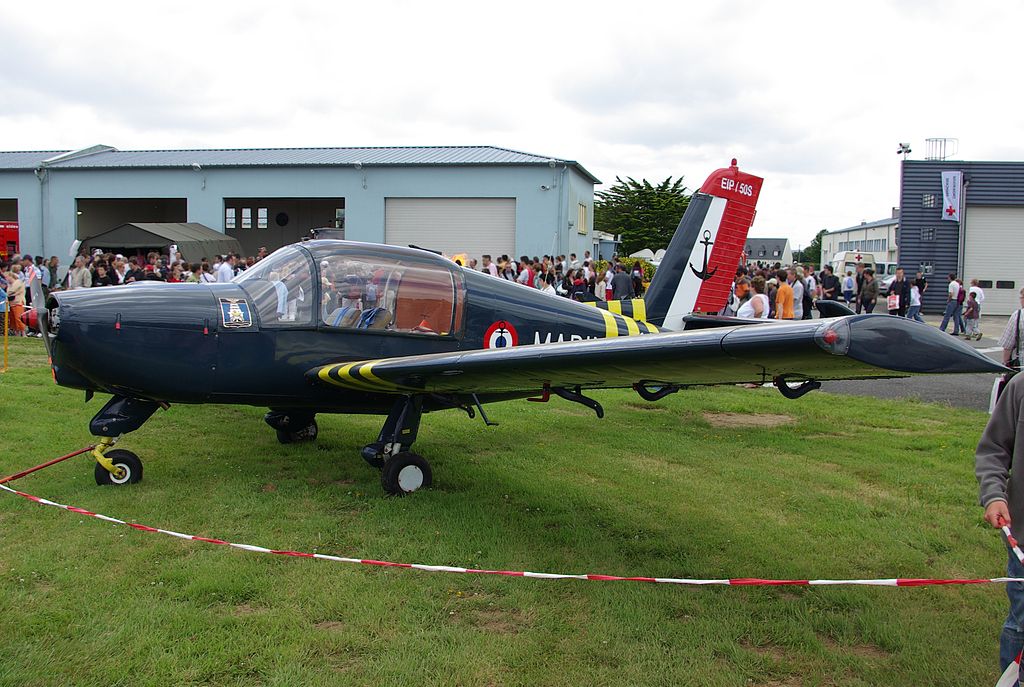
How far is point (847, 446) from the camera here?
806 centimetres

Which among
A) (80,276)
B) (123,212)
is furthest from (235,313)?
(123,212)

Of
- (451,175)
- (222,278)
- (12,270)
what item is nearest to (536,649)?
(222,278)

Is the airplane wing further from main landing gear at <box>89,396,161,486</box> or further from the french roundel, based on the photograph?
main landing gear at <box>89,396,161,486</box>

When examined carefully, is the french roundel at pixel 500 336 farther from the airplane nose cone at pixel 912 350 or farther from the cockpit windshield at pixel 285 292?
the airplane nose cone at pixel 912 350

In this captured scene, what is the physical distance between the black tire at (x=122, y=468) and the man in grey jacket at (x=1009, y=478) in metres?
5.62

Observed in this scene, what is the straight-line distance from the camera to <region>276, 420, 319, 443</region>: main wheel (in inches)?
302

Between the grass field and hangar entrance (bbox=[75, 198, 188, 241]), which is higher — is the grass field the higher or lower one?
the lower one

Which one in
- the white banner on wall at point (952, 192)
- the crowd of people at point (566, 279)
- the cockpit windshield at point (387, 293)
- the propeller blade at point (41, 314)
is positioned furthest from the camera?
the white banner on wall at point (952, 192)

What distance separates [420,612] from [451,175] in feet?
88.8

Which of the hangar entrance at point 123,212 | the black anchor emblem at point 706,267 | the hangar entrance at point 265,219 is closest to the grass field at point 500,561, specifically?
the black anchor emblem at point 706,267

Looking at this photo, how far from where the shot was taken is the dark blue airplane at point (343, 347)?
527 cm

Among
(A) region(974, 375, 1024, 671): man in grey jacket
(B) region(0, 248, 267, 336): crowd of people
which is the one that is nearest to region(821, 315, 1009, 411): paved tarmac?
(A) region(974, 375, 1024, 671): man in grey jacket

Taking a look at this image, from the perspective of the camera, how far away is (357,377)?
5.93m

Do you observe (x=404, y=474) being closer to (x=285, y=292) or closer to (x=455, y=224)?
(x=285, y=292)
